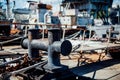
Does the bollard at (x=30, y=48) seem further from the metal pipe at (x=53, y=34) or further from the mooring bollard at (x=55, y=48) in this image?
the metal pipe at (x=53, y=34)

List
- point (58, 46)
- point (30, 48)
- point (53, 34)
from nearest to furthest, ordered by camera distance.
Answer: point (58, 46)
point (53, 34)
point (30, 48)

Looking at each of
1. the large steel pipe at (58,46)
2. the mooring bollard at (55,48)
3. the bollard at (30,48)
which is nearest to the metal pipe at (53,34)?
the mooring bollard at (55,48)

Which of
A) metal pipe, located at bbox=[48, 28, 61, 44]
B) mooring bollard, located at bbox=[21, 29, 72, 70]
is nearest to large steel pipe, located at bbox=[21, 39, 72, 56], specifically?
mooring bollard, located at bbox=[21, 29, 72, 70]

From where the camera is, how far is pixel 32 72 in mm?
8195

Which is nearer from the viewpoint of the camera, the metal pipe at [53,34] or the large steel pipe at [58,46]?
the large steel pipe at [58,46]

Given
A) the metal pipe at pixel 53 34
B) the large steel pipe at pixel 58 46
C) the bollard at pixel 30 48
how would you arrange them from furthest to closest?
the bollard at pixel 30 48, the metal pipe at pixel 53 34, the large steel pipe at pixel 58 46

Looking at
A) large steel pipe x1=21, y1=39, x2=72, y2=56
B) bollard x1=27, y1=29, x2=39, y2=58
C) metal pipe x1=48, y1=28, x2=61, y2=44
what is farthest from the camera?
bollard x1=27, y1=29, x2=39, y2=58

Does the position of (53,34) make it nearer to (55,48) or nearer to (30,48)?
(55,48)

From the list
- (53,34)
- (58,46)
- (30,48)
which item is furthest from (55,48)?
(30,48)

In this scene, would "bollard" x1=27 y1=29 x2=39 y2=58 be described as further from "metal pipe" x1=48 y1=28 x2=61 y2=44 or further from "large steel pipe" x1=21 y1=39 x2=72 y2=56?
"metal pipe" x1=48 y1=28 x2=61 y2=44

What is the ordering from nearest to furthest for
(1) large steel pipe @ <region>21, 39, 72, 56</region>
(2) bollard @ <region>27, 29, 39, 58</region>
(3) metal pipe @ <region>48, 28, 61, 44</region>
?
(1) large steel pipe @ <region>21, 39, 72, 56</region> → (3) metal pipe @ <region>48, 28, 61, 44</region> → (2) bollard @ <region>27, 29, 39, 58</region>

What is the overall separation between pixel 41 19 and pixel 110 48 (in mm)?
45016

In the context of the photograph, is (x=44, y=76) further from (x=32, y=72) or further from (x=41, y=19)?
(x=41, y=19)

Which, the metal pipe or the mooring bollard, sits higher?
the metal pipe
